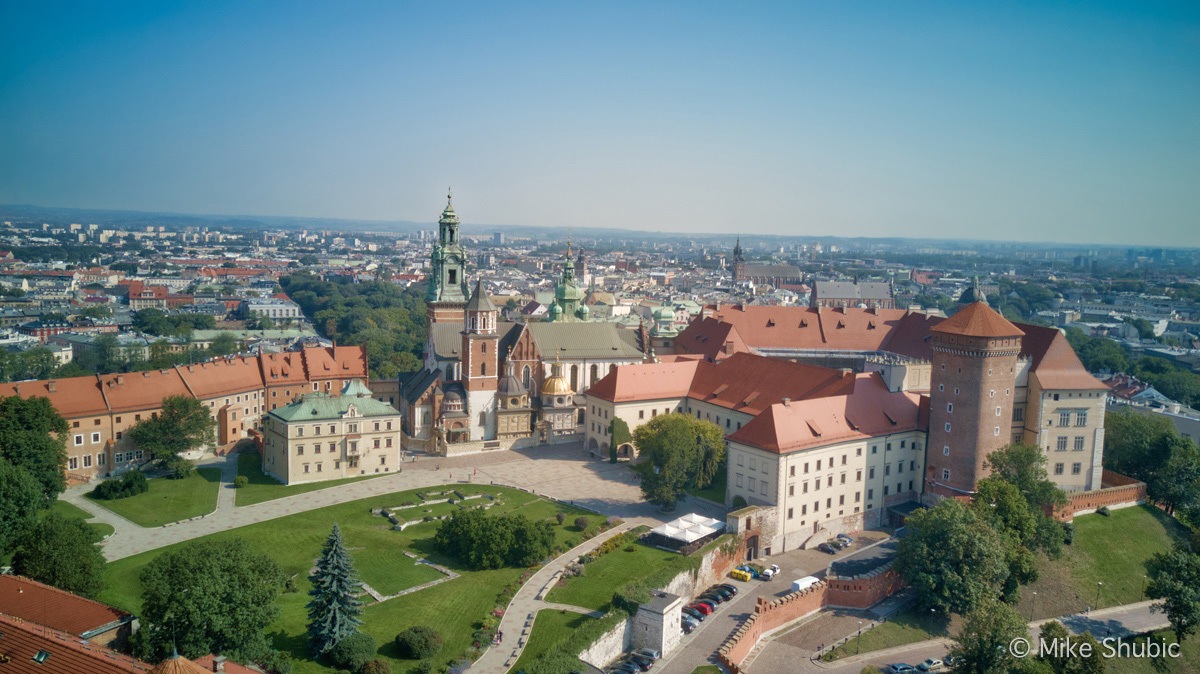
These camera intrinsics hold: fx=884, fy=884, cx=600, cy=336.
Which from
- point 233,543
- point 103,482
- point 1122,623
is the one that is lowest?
point 1122,623

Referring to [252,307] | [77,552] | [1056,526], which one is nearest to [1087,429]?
[1056,526]

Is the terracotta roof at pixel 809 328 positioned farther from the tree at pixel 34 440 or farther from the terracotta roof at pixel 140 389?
the tree at pixel 34 440

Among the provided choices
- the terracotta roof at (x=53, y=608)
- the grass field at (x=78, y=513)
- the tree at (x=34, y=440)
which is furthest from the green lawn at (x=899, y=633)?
the tree at (x=34, y=440)

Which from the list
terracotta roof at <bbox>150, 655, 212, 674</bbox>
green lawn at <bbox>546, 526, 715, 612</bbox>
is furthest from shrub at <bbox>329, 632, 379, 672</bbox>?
terracotta roof at <bbox>150, 655, 212, 674</bbox>

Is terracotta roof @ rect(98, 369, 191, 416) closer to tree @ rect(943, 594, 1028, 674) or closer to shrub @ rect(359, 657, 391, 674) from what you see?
shrub @ rect(359, 657, 391, 674)

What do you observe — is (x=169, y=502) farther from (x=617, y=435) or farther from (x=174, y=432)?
(x=617, y=435)

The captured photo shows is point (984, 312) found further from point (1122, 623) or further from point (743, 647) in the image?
point (743, 647)

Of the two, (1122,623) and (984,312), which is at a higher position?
(984,312)
